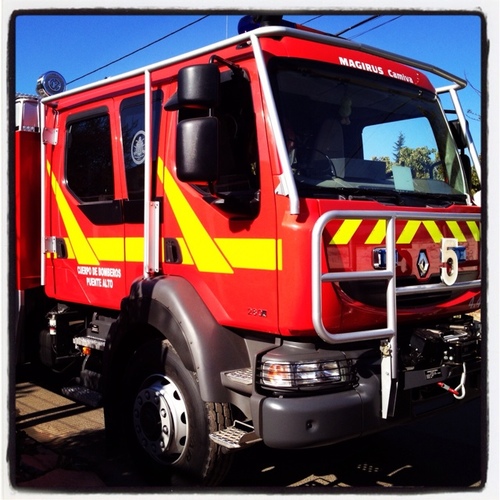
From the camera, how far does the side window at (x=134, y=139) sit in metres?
4.31

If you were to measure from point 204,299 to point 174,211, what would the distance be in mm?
660

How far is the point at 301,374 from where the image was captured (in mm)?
3148

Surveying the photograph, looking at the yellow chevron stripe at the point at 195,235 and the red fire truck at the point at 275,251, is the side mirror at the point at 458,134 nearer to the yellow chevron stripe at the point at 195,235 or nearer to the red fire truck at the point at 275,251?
the red fire truck at the point at 275,251

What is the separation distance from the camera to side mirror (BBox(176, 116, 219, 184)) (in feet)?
10.7

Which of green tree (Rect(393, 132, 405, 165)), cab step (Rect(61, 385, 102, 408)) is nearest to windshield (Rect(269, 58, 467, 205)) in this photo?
green tree (Rect(393, 132, 405, 165))

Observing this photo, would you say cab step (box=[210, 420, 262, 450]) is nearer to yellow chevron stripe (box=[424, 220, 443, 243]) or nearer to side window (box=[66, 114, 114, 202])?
yellow chevron stripe (box=[424, 220, 443, 243])

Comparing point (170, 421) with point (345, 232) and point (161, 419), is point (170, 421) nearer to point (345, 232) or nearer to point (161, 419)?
point (161, 419)

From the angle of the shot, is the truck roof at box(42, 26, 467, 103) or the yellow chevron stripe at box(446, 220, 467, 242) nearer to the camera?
the truck roof at box(42, 26, 467, 103)

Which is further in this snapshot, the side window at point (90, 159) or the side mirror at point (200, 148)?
the side window at point (90, 159)

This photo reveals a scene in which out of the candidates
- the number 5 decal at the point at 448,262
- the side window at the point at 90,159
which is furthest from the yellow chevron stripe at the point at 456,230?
the side window at the point at 90,159

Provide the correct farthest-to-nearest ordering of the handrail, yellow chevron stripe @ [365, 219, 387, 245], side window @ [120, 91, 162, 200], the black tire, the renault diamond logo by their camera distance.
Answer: side window @ [120, 91, 162, 200] → the renault diamond logo → the black tire → yellow chevron stripe @ [365, 219, 387, 245] → the handrail

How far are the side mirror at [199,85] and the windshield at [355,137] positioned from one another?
1.26 feet

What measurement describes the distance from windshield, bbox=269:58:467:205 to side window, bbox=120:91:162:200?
1.14m

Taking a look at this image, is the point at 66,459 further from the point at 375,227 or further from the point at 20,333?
the point at 375,227
